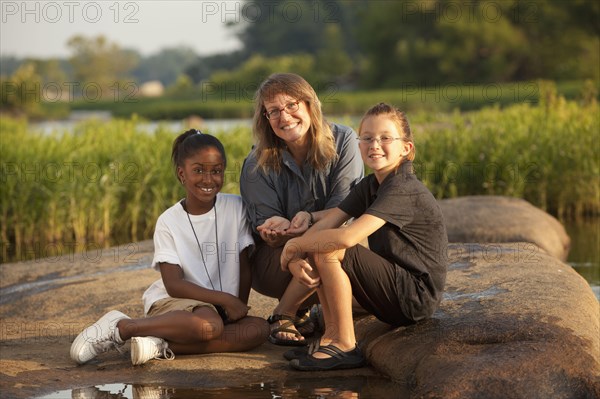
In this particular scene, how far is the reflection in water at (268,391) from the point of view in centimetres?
412

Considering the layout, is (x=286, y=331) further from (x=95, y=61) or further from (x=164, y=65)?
(x=164, y=65)

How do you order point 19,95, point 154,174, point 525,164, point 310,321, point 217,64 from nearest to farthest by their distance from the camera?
point 310,321 → point 154,174 → point 525,164 → point 19,95 → point 217,64

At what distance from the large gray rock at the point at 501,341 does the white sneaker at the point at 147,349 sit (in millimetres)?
954

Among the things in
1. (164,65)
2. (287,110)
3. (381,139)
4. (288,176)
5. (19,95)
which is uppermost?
(164,65)

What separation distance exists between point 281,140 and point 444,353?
149 cm

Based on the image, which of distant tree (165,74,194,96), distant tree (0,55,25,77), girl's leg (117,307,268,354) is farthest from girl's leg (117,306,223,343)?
distant tree (0,55,25,77)

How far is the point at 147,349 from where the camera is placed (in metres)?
4.43

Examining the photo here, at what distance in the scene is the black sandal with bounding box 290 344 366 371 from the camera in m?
4.38

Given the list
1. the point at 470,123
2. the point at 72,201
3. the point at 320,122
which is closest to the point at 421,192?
the point at 320,122

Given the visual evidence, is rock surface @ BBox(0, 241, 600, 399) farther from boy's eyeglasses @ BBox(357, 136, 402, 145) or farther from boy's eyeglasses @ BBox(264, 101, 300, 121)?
boy's eyeglasses @ BBox(264, 101, 300, 121)

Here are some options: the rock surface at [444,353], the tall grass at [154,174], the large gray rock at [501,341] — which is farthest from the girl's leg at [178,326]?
the tall grass at [154,174]

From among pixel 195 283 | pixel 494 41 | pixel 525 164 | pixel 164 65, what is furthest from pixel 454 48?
pixel 164 65

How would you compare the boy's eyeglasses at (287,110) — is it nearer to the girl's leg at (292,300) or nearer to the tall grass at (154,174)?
the girl's leg at (292,300)

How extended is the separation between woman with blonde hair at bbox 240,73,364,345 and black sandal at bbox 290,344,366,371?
0.41 meters
